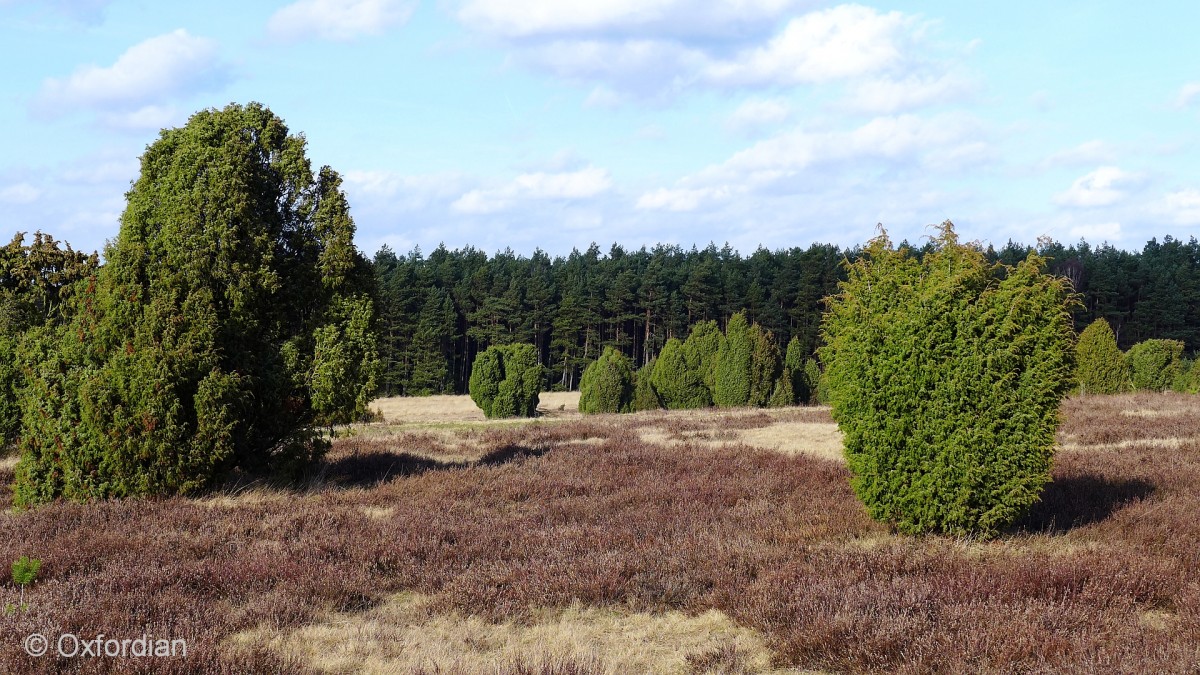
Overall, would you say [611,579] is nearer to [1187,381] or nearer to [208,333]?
[208,333]

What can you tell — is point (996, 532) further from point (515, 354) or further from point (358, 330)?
point (515, 354)

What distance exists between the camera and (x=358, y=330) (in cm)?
1095

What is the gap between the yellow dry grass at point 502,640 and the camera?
461 cm

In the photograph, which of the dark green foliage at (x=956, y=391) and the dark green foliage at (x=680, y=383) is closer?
the dark green foliage at (x=956, y=391)

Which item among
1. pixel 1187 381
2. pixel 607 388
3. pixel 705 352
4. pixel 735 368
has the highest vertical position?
pixel 705 352

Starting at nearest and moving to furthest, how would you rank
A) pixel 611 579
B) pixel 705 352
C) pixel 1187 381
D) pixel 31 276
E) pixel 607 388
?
1. pixel 611 579
2. pixel 31 276
3. pixel 1187 381
4. pixel 607 388
5. pixel 705 352

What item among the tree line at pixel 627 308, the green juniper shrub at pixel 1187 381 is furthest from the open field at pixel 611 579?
the tree line at pixel 627 308

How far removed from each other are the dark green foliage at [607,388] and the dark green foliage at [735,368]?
449cm

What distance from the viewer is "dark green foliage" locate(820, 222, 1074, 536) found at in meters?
7.19

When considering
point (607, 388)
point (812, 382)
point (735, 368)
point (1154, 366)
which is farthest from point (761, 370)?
point (1154, 366)

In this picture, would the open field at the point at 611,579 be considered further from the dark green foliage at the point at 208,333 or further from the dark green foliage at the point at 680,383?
the dark green foliage at the point at 680,383

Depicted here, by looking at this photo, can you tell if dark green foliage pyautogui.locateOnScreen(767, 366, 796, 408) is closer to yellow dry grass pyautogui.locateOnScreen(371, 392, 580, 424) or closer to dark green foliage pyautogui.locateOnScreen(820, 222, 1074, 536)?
yellow dry grass pyautogui.locateOnScreen(371, 392, 580, 424)

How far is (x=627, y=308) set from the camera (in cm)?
7575

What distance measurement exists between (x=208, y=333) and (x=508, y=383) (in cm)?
2674
